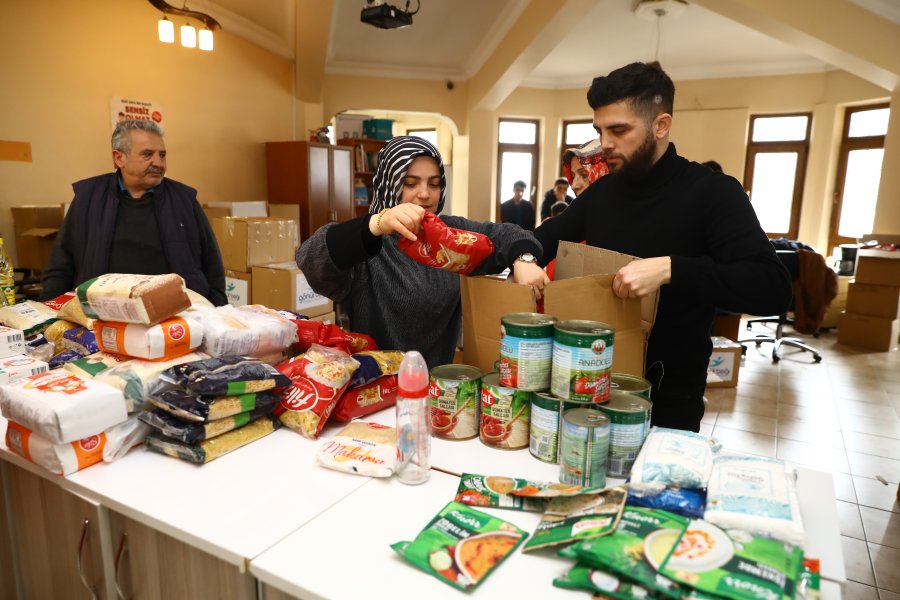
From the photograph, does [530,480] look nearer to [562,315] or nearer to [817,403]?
[562,315]

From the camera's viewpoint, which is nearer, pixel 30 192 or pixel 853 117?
pixel 30 192

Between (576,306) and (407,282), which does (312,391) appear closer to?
(407,282)

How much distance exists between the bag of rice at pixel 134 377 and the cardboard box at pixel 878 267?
6.33 metres

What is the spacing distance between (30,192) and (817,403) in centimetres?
578

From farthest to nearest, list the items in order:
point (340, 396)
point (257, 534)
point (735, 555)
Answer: point (340, 396) < point (257, 534) < point (735, 555)

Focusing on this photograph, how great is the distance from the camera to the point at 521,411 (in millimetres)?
1209

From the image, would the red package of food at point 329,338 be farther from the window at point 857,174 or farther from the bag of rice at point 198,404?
the window at point 857,174

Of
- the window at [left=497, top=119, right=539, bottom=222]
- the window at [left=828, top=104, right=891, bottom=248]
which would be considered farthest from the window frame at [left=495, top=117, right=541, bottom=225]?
the window at [left=828, top=104, right=891, bottom=248]

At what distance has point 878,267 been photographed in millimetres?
5508

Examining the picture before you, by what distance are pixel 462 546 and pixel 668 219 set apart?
3.54 ft

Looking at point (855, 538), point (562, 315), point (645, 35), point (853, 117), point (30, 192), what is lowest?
point (855, 538)

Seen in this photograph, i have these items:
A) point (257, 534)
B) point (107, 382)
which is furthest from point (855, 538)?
point (107, 382)

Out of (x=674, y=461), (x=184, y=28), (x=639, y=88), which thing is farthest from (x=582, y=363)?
(x=184, y=28)

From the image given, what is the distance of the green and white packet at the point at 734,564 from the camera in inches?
27.5
